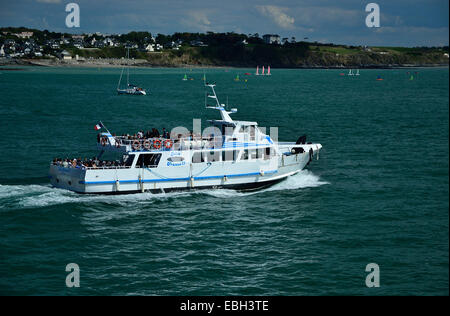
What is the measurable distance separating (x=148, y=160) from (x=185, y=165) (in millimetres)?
2821

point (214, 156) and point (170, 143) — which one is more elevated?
point (170, 143)

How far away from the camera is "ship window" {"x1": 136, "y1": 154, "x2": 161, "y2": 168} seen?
39438mm

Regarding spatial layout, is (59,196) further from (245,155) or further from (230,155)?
(245,155)

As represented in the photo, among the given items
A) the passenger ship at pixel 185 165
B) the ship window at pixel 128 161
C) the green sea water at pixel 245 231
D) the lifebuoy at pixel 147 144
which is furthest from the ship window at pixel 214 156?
the ship window at pixel 128 161

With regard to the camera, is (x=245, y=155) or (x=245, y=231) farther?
(x=245, y=155)

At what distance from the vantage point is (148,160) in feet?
130

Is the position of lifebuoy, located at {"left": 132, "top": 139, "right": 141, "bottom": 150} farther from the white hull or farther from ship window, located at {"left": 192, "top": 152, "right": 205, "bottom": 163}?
ship window, located at {"left": 192, "top": 152, "right": 205, "bottom": 163}

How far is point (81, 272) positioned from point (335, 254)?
13533mm

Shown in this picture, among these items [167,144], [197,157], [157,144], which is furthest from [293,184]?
[157,144]

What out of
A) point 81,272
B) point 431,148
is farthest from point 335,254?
point 431,148

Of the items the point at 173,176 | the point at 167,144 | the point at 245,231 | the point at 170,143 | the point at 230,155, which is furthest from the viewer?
the point at 230,155

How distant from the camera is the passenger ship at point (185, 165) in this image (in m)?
38.2

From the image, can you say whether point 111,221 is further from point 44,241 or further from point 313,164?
point 313,164

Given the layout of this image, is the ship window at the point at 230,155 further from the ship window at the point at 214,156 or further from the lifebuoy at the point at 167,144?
the lifebuoy at the point at 167,144
